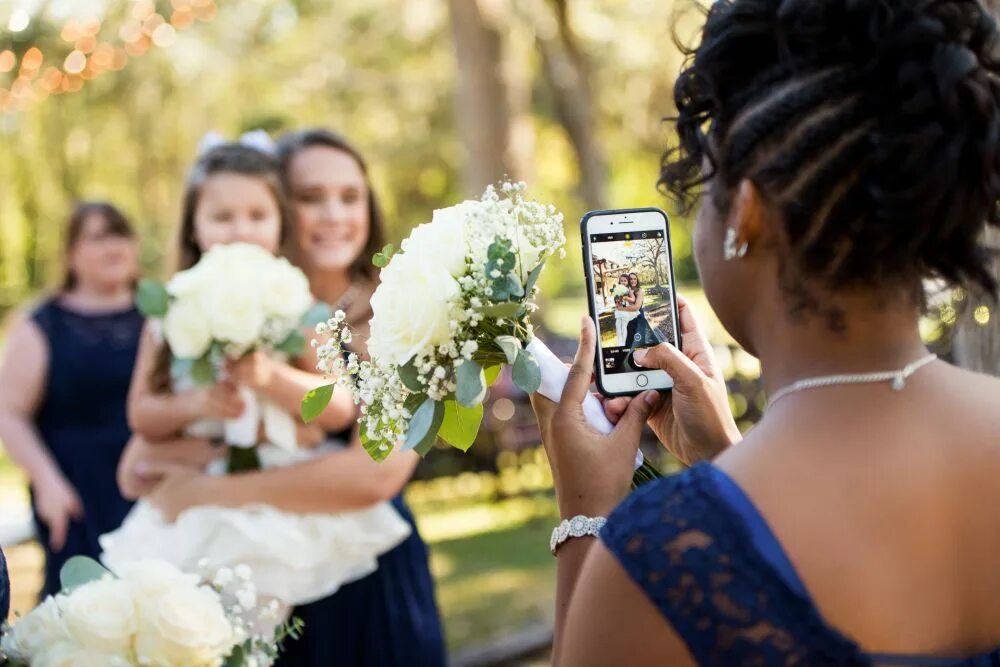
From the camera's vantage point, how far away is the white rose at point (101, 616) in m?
1.59

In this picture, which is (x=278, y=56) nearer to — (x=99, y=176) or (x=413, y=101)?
(x=413, y=101)

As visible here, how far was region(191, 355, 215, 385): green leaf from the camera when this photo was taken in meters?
3.26

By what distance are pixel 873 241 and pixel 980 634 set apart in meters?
0.52

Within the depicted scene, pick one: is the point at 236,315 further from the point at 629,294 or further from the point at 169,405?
the point at 629,294

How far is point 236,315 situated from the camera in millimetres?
3238

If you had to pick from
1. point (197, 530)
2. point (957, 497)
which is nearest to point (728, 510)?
point (957, 497)

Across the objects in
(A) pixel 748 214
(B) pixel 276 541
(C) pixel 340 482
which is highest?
(A) pixel 748 214

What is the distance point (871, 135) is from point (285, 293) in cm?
233

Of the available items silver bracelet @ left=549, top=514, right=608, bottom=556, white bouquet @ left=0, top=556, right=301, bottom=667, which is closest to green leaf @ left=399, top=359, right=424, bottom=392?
silver bracelet @ left=549, top=514, right=608, bottom=556

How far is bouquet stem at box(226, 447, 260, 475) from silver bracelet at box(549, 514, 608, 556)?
1.98 m

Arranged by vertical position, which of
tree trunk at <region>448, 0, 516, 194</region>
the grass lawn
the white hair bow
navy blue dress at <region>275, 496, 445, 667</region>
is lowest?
the grass lawn

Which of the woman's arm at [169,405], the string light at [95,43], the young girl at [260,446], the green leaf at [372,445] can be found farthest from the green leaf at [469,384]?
the string light at [95,43]

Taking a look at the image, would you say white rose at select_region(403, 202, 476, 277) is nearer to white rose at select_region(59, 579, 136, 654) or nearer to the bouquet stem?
white rose at select_region(59, 579, 136, 654)

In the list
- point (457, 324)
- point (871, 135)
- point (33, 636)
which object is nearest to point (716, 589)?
point (871, 135)
